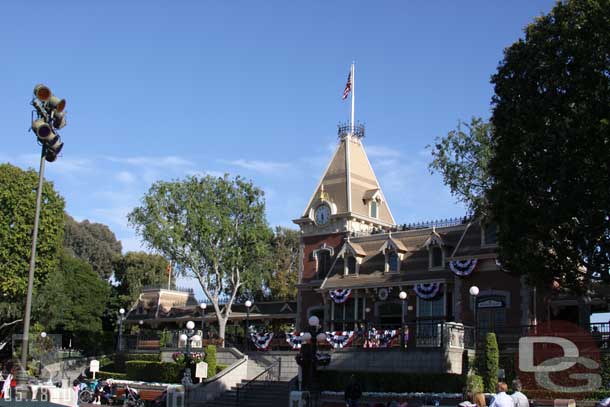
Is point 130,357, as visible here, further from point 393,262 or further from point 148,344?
point 393,262

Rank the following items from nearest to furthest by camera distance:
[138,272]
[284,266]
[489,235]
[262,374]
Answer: [262,374], [489,235], [284,266], [138,272]

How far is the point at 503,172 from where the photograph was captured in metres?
24.8

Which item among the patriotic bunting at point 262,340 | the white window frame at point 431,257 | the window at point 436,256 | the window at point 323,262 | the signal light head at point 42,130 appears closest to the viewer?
the signal light head at point 42,130

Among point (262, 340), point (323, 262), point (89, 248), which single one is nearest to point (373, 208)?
point (323, 262)

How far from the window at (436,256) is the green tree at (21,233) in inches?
899

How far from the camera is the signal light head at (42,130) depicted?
57.2ft

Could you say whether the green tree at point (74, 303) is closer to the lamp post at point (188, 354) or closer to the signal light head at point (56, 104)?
the lamp post at point (188, 354)

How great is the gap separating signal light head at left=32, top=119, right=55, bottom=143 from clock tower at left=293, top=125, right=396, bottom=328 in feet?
91.3

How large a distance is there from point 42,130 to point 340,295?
2590cm

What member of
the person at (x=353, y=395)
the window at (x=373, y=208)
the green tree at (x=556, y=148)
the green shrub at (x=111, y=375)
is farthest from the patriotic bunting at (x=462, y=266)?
the green shrub at (x=111, y=375)

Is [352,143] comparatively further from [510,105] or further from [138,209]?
[510,105]

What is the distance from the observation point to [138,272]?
70.4 metres

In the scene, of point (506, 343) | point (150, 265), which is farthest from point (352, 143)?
point (150, 265)

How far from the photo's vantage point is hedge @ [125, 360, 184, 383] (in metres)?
39.9
